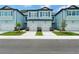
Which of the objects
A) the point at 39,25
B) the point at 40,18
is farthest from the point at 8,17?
the point at 40,18

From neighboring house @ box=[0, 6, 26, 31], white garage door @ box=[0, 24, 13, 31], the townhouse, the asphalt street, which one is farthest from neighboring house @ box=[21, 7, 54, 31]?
the asphalt street

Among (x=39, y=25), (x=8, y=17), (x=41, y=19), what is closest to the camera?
(x=8, y=17)

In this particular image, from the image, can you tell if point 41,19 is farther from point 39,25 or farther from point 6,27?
point 6,27

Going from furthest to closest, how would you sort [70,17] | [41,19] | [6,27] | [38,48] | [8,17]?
[41,19], [8,17], [70,17], [6,27], [38,48]

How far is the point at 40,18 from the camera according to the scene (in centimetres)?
2970

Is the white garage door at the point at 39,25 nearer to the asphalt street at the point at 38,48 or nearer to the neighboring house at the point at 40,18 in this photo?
the neighboring house at the point at 40,18

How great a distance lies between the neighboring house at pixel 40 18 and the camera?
28562mm

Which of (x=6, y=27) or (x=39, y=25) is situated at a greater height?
(x=39, y=25)

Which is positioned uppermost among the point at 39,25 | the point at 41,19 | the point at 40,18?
the point at 40,18

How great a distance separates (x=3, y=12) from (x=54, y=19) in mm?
8764

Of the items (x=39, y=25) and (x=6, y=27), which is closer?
(x=6, y=27)

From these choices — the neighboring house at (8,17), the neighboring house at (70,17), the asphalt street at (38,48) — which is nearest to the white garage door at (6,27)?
the neighboring house at (8,17)
